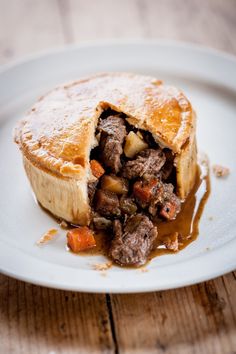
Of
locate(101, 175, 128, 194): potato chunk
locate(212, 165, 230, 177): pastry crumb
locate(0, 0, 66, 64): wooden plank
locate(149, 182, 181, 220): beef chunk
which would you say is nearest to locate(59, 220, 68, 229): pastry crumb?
locate(101, 175, 128, 194): potato chunk

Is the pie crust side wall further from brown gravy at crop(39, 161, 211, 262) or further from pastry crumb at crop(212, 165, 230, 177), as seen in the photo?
pastry crumb at crop(212, 165, 230, 177)

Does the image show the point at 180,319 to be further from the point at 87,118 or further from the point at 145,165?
the point at 87,118

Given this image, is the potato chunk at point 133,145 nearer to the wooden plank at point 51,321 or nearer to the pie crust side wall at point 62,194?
the pie crust side wall at point 62,194

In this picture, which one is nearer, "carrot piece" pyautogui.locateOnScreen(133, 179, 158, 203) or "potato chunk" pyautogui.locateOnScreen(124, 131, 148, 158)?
"carrot piece" pyautogui.locateOnScreen(133, 179, 158, 203)

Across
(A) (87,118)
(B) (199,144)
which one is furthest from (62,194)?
(B) (199,144)

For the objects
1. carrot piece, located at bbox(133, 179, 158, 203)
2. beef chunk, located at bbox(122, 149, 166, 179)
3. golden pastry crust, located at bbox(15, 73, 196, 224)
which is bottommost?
carrot piece, located at bbox(133, 179, 158, 203)

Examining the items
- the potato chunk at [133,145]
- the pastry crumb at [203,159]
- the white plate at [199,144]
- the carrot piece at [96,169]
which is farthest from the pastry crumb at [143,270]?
the pastry crumb at [203,159]

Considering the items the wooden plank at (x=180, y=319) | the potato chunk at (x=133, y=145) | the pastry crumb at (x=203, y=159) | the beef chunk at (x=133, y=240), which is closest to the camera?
the wooden plank at (x=180, y=319)
